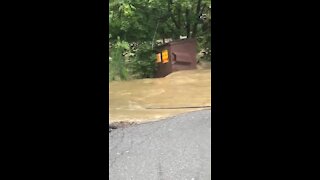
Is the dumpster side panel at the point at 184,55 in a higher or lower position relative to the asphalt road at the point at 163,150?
higher

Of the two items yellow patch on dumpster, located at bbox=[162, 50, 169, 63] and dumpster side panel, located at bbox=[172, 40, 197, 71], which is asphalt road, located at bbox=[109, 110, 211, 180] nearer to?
dumpster side panel, located at bbox=[172, 40, 197, 71]

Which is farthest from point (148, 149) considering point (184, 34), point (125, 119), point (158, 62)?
point (184, 34)

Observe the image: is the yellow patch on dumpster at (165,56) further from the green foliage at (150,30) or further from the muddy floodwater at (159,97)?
the muddy floodwater at (159,97)

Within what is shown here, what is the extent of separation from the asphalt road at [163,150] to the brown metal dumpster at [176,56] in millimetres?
4762

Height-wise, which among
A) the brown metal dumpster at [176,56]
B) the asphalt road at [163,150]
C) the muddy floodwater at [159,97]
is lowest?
→ the asphalt road at [163,150]

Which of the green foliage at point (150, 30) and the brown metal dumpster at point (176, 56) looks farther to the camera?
the brown metal dumpster at point (176, 56)

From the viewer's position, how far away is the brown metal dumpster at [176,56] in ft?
32.7

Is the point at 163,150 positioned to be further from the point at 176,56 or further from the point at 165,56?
the point at 165,56

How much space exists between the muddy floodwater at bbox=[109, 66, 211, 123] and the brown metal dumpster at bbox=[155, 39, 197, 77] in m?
0.28

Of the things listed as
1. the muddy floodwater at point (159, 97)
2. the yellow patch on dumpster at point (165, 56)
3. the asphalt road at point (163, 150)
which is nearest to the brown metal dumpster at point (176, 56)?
the yellow patch on dumpster at point (165, 56)

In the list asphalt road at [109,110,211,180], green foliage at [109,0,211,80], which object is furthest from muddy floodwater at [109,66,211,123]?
green foliage at [109,0,211,80]

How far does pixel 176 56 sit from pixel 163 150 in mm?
6133
